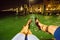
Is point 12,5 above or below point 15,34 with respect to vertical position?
above

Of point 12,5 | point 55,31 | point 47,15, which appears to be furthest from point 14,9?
point 55,31

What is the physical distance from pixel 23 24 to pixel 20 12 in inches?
4.2

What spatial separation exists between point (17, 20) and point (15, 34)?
4.8 inches

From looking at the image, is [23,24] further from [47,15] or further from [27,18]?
[47,15]

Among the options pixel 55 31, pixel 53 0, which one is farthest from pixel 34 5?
pixel 55 31

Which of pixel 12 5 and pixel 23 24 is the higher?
pixel 12 5

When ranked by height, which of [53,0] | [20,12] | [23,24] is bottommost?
[23,24]

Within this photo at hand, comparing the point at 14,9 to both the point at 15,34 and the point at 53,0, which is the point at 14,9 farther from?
the point at 53,0

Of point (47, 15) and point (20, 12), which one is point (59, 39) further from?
point (20, 12)

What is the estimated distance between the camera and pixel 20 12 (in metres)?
0.81

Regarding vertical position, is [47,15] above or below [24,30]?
above

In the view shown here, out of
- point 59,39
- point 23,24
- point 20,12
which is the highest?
point 20,12

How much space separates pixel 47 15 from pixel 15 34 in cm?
32

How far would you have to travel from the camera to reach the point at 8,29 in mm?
813
